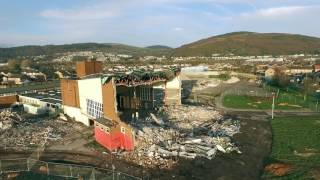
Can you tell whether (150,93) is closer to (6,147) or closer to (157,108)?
(157,108)

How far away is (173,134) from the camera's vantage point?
117 ft

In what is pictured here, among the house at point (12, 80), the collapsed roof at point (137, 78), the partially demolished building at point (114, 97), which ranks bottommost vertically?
the house at point (12, 80)

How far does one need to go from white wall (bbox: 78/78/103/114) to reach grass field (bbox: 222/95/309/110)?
75.9ft

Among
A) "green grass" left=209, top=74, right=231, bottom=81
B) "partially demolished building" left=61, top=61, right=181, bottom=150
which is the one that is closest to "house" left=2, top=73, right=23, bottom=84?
"green grass" left=209, top=74, right=231, bottom=81

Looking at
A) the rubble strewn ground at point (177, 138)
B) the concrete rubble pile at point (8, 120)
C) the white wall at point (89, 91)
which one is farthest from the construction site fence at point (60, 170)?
the concrete rubble pile at point (8, 120)

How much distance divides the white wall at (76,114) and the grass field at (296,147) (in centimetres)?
2132

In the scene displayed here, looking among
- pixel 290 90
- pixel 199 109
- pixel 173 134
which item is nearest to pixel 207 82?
pixel 290 90

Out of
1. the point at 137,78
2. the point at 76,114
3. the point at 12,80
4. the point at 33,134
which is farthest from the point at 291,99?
the point at 12,80

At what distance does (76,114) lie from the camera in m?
47.5

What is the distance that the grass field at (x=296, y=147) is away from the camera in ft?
88.8

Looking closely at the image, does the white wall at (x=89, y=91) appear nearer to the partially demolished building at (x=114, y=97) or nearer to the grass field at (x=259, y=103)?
the partially demolished building at (x=114, y=97)

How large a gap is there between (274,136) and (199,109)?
13070 mm

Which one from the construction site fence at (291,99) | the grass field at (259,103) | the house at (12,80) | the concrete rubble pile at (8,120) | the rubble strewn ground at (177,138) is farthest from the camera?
the house at (12,80)

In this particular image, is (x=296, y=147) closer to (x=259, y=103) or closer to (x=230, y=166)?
(x=230, y=166)
